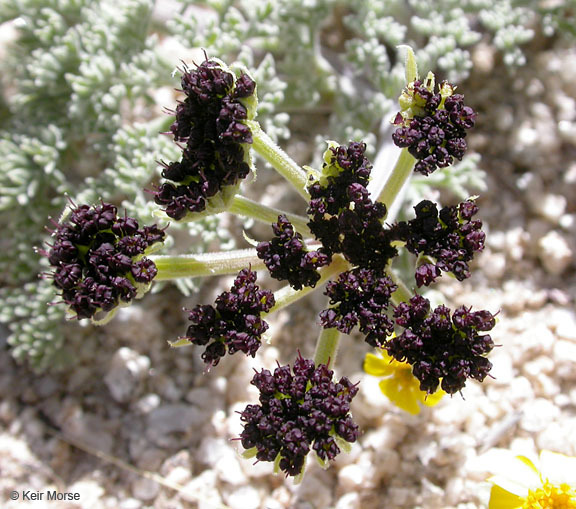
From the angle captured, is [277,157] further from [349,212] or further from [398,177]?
[398,177]

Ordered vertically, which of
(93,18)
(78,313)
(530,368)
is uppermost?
(93,18)

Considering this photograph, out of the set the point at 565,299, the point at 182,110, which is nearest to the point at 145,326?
the point at 182,110

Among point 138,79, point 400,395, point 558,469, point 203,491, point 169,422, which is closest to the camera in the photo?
point 558,469

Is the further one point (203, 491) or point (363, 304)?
point (203, 491)

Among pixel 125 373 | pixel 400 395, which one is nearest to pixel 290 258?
pixel 400 395

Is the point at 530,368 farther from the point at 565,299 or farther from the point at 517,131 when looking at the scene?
the point at 517,131

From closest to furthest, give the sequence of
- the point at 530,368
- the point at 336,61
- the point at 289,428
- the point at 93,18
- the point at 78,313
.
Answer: the point at 289,428 → the point at 78,313 → the point at 530,368 → the point at 93,18 → the point at 336,61

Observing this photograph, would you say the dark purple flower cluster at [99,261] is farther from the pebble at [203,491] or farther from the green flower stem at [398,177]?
the pebble at [203,491]
